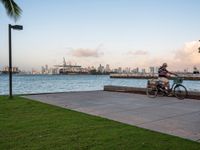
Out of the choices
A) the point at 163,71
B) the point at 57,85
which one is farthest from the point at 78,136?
the point at 57,85

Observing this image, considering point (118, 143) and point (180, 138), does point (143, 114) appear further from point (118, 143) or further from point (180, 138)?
point (118, 143)

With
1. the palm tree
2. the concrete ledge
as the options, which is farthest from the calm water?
the palm tree

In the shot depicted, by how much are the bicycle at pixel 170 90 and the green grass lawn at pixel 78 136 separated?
286 inches

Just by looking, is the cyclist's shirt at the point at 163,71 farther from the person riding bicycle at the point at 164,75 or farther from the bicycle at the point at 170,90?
the bicycle at the point at 170,90

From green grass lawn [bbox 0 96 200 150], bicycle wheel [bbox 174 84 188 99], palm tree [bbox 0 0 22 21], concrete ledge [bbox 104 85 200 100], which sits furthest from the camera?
palm tree [bbox 0 0 22 21]

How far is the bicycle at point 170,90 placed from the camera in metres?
13.4

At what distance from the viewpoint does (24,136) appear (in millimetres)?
5488

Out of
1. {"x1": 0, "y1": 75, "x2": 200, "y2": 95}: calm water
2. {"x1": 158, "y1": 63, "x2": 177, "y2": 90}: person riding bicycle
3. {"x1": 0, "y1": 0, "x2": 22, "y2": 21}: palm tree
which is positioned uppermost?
{"x1": 0, "y1": 0, "x2": 22, "y2": 21}: palm tree

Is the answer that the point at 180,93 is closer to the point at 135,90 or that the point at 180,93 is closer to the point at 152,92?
the point at 152,92

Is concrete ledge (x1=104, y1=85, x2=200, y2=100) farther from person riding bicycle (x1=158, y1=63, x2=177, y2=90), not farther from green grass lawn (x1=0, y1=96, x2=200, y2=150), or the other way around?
green grass lawn (x1=0, y1=96, x2=200, y2=150)

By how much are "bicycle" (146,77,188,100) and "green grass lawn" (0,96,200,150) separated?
23.8ft

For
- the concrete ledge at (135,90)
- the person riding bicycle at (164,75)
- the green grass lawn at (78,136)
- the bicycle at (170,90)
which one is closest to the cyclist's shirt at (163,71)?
the person riding bicycle at (164,75)

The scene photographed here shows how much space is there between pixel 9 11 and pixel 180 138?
13.8m

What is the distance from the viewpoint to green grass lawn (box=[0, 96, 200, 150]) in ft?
16.0
